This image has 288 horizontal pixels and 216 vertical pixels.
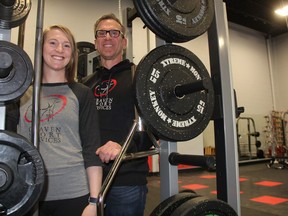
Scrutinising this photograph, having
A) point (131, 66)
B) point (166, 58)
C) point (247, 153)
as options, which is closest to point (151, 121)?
point (166, 58)

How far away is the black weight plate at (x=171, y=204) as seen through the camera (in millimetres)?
1052

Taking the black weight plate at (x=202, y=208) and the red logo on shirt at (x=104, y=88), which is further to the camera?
the red logo on shirt at (x=104, y=88)

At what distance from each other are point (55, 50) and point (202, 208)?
0.81m

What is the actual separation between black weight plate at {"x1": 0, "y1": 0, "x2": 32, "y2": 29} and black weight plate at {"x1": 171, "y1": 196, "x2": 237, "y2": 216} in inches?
32.1

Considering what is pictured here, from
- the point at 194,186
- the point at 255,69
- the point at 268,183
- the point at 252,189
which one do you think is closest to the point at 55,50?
the point at 194,186

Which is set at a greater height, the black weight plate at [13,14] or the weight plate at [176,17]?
the weight plate at [176,17]

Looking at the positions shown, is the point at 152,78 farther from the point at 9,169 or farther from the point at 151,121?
the point at 9,169

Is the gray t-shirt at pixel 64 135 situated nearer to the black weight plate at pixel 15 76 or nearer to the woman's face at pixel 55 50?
the woman's face at pixel 55 50

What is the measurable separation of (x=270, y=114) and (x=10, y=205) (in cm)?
805

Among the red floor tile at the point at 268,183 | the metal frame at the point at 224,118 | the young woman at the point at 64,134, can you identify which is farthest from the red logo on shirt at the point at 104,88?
the red floor tile at the point at 268,183

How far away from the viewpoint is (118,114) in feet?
4.25

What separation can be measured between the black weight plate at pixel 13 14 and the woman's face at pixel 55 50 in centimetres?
28

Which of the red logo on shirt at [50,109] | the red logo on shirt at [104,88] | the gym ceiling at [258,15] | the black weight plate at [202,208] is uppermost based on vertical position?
the gym ceiling at [258,15]

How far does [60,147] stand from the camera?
3.17ft
